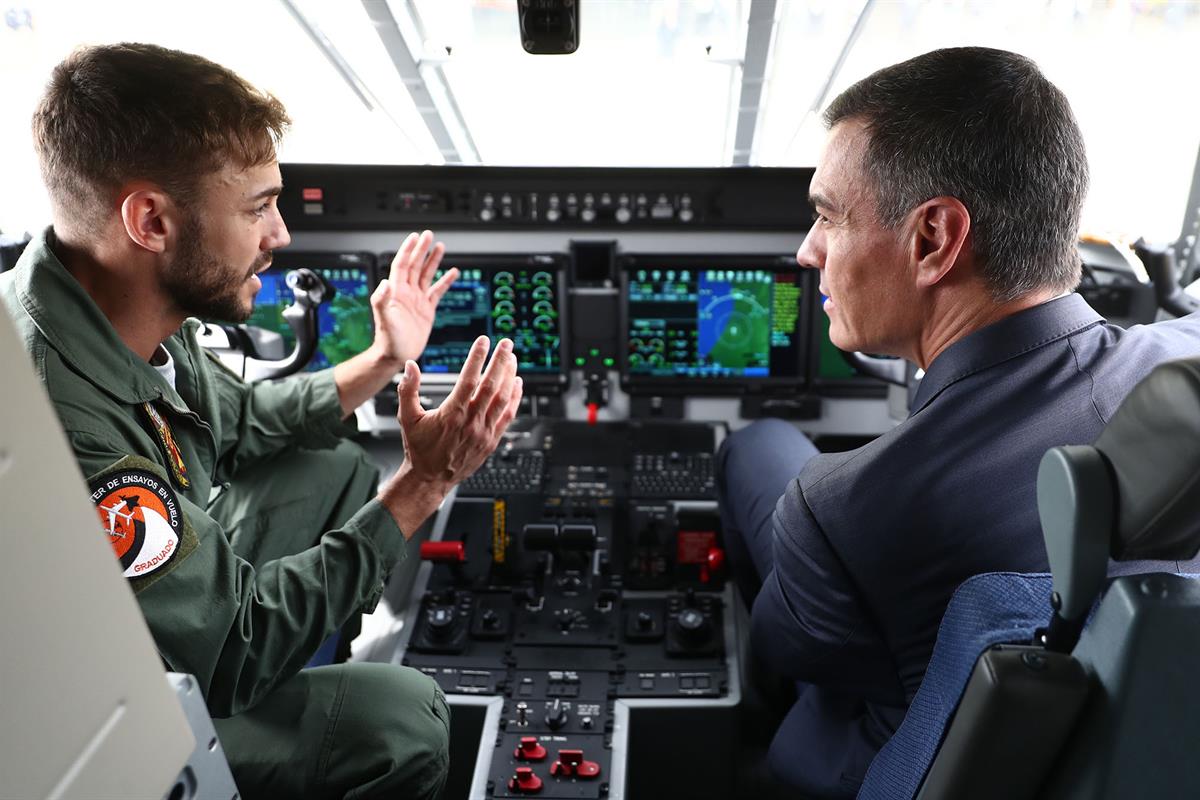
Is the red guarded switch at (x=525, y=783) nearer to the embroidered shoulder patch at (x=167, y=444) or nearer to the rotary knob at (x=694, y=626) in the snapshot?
the rotary knob at (x=694, y=626)

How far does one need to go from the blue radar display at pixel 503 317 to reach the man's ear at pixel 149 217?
41.6 inches

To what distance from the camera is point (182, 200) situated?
4.94 ft

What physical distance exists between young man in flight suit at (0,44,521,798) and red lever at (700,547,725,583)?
75cm

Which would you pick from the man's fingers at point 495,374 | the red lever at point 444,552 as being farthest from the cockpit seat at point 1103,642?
the red lever at point 444,552

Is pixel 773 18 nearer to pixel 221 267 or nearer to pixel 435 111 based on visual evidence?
pixel 435 111

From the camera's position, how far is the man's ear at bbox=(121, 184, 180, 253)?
1454mm

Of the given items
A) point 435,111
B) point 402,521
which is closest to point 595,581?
point 402,521

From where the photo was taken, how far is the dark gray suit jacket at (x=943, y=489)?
1.12 meters

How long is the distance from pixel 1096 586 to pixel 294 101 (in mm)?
2424

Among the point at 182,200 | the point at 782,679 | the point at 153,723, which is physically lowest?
the point at 782,679

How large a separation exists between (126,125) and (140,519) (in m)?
0.63

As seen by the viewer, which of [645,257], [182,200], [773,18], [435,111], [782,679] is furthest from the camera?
[645,257]

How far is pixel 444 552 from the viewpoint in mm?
2168

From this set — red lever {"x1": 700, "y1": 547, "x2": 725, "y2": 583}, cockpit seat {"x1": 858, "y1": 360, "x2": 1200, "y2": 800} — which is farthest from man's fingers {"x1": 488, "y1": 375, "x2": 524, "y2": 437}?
cockpit seat {"x1": 858, "y1": 360, "x2": 1200, "y2": 800}
